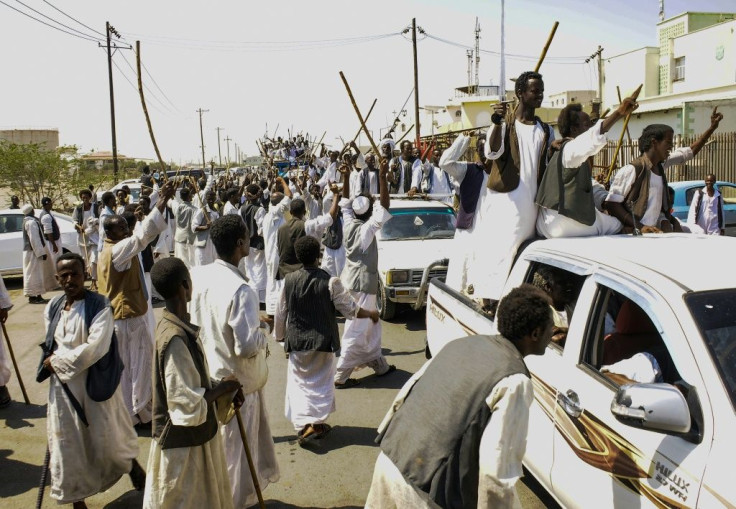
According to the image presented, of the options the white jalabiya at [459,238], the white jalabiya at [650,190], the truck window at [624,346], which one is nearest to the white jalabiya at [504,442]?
the truck window at [624,346]

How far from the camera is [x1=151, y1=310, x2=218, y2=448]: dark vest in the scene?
3.32 metres

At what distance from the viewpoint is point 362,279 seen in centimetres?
686

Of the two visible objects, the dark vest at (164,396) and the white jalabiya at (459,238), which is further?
the white jalabiya at (459,238)

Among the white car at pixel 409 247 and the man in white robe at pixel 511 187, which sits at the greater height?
the man in white robe at pixel 511 187

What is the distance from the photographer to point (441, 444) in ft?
7.89

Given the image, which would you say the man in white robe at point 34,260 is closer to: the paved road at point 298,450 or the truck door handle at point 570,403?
the paved road at point 298,450

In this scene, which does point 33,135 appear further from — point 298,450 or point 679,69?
point 298,450

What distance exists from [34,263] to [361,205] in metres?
7.80

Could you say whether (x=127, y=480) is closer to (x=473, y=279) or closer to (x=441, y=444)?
(x=473, y=279)

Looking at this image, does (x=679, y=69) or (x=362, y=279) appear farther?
(x=679, y=69)

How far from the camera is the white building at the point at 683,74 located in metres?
22.5

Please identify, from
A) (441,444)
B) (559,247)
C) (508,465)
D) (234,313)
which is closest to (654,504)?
(508,465)

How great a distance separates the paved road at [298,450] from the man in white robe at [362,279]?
0.21 meters

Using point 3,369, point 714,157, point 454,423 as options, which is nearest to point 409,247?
point 3,369
